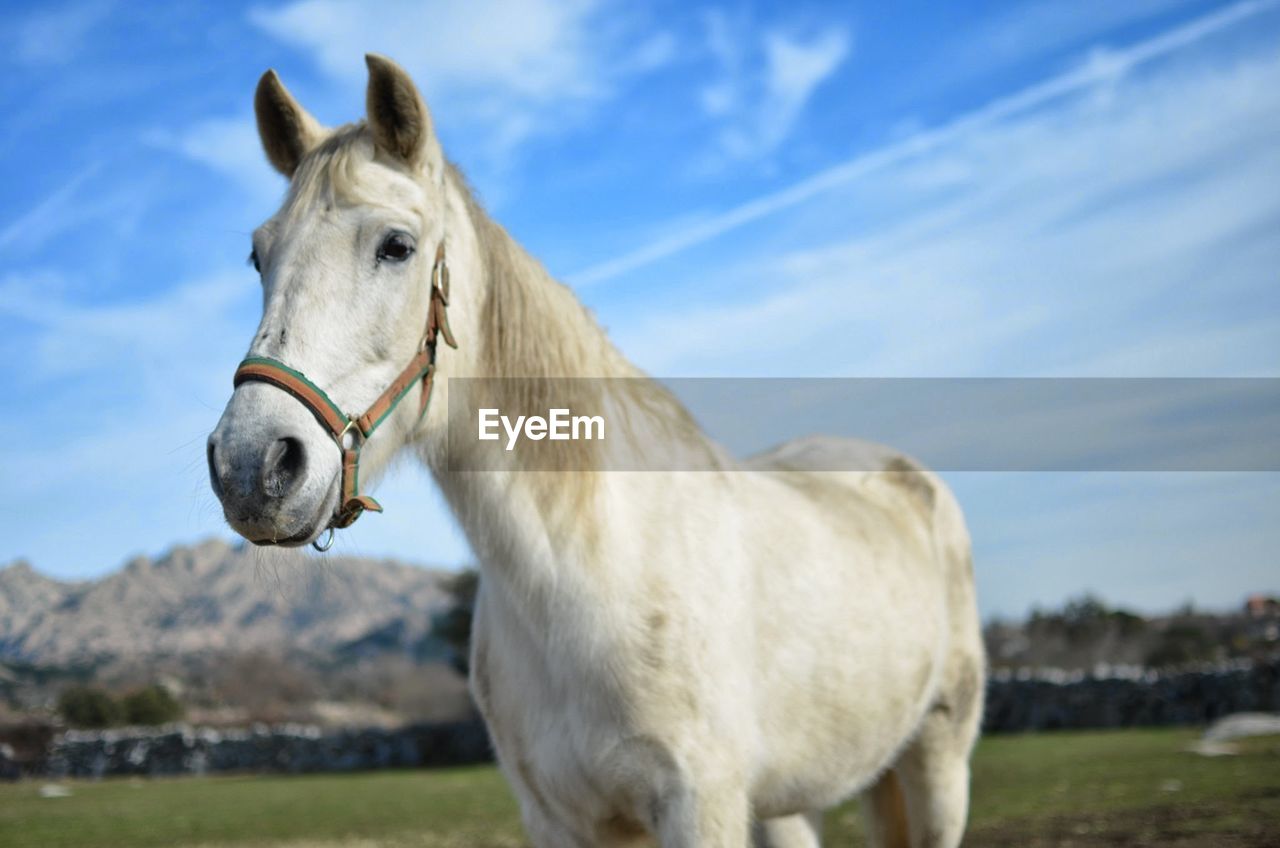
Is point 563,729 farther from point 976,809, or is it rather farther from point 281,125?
point 976,809

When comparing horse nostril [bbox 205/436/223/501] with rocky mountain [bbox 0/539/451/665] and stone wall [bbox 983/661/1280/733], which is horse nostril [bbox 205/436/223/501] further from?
stone wall [bbox 983/661/1280/733]

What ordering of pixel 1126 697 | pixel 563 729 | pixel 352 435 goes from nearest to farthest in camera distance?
1. pixel 352 435
2. pixel 563 729
3. pixel 1126 697

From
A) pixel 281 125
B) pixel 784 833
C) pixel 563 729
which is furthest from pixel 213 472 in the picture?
pixel 784 833

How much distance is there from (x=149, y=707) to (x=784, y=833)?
29904 millimetres

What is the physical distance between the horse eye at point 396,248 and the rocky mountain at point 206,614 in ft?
55.2

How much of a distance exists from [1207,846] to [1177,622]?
107ft

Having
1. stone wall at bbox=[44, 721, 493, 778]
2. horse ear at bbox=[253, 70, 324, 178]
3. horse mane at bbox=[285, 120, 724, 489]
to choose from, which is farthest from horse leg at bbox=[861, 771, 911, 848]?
stone wall at bbox=[44, 721, 493, 778]

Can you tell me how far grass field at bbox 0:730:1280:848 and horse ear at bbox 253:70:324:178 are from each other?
6.72 m

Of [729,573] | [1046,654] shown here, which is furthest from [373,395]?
[1046,654]

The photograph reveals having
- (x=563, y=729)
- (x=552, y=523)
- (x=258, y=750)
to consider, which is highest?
(x=552, y=523)

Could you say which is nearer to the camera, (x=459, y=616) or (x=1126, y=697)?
(x=1126, y=697)

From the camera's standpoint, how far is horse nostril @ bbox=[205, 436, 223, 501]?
212 centimetres

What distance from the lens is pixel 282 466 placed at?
7.18 ft

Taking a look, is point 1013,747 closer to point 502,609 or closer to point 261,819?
point 261,819
